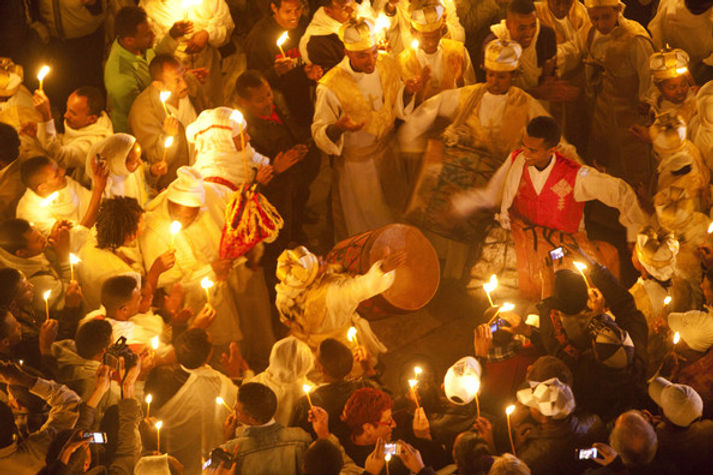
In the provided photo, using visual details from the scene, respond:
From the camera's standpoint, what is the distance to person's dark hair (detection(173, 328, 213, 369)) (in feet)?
30.5

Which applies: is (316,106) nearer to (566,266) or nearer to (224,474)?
(566,266)

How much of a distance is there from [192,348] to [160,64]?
315 cm

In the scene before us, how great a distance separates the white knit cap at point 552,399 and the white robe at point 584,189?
8.34ft

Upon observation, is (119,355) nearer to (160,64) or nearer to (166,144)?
(166,144)

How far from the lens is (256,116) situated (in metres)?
11.6

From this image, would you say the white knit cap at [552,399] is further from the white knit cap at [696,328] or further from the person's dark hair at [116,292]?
the person's dark hair at [116,292]

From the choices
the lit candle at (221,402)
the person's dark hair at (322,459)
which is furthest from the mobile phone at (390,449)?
the lit candle at (221,402)

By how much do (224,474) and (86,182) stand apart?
12.0 ft

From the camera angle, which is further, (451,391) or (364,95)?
(364,95)

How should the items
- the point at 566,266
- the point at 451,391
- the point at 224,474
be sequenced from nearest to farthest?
the point at 224,474
the point at 451,391
the point at 566,266

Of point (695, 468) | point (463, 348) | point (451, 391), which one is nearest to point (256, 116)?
point (463, 348)

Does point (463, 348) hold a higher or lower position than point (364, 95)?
lower

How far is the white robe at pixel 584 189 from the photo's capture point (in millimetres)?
10945

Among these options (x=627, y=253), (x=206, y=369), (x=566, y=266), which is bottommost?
(x=627, y=253)
